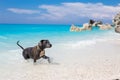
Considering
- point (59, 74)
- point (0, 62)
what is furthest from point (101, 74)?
point (0, 62)

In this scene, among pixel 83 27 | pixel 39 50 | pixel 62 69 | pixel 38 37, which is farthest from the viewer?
pixel 83 27

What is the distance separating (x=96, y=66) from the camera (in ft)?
34.4

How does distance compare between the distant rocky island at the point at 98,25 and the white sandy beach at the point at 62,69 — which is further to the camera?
the distant rocky island at the point at 98,25

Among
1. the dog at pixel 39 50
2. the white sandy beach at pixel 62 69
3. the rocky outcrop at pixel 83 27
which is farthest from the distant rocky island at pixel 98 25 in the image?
the dog at pixel 39 50

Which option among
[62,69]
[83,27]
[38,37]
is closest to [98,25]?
[83,27]

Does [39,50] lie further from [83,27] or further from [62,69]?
[83,27]

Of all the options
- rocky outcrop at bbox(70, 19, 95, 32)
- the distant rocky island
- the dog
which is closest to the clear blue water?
the distant rocky island

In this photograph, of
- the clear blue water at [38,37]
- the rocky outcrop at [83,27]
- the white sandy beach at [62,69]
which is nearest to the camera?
the white sandy beach at [62,69]

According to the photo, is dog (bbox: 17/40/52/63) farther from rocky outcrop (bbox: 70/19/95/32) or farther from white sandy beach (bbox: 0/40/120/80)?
rocky outcrop (bbox: 70/19/95/32)

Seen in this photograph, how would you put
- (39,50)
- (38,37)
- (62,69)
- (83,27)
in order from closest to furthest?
(62,69) → (39,50) → (38,37) → (83,27)

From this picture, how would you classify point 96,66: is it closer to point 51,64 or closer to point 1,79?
point 51,64

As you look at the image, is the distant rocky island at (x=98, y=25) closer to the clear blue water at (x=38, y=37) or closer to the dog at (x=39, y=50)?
the clear blue water at (x=38, y=37)

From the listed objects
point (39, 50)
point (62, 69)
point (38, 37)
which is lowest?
point (38, 37)

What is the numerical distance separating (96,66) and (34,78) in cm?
257
